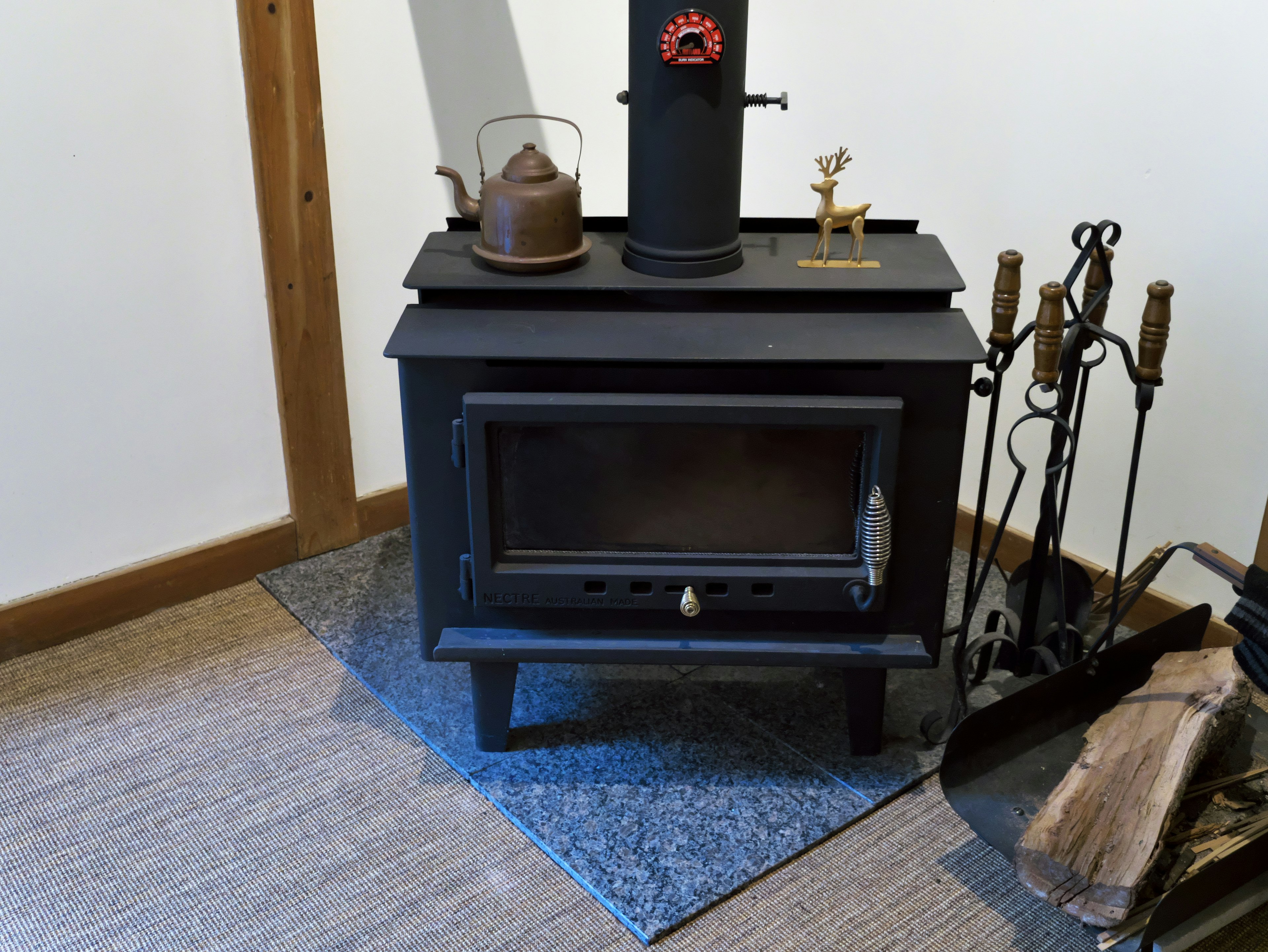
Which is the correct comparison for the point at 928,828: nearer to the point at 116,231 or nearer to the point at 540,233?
the point at 540,233

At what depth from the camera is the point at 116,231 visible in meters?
1.97

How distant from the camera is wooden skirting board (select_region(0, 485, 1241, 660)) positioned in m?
2.06

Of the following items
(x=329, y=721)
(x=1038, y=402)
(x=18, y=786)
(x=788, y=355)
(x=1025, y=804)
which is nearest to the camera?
(x=788, y=355)

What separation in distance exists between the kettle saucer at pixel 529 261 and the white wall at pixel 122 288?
684mm

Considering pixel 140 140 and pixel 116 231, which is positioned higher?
pixel 140 140

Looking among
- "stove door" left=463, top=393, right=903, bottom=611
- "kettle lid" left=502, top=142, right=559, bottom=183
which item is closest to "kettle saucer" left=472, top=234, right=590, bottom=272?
"kettle lid" left=502, top=142, right=559, bottom=183

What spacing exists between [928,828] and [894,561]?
0.40 metres

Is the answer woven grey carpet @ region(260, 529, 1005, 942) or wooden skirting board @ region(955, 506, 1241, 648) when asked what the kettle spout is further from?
wooden skirting board @ region(955, 506, 1241, 648)

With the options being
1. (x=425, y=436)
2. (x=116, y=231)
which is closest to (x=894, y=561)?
(x=425, y=436)

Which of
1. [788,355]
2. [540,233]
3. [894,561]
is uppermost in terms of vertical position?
[540,233]

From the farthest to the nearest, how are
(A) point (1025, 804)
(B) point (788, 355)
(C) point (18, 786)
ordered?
(C) point (18, 786), (A) point (1025, 804), (B) point (788, 355)

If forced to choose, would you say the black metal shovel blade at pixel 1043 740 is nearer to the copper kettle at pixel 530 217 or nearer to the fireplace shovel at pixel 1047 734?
the fireplace shovel at pixel 1047 734

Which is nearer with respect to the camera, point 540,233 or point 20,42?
point 540,233

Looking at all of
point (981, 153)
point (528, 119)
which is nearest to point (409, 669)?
point (528, 119)
